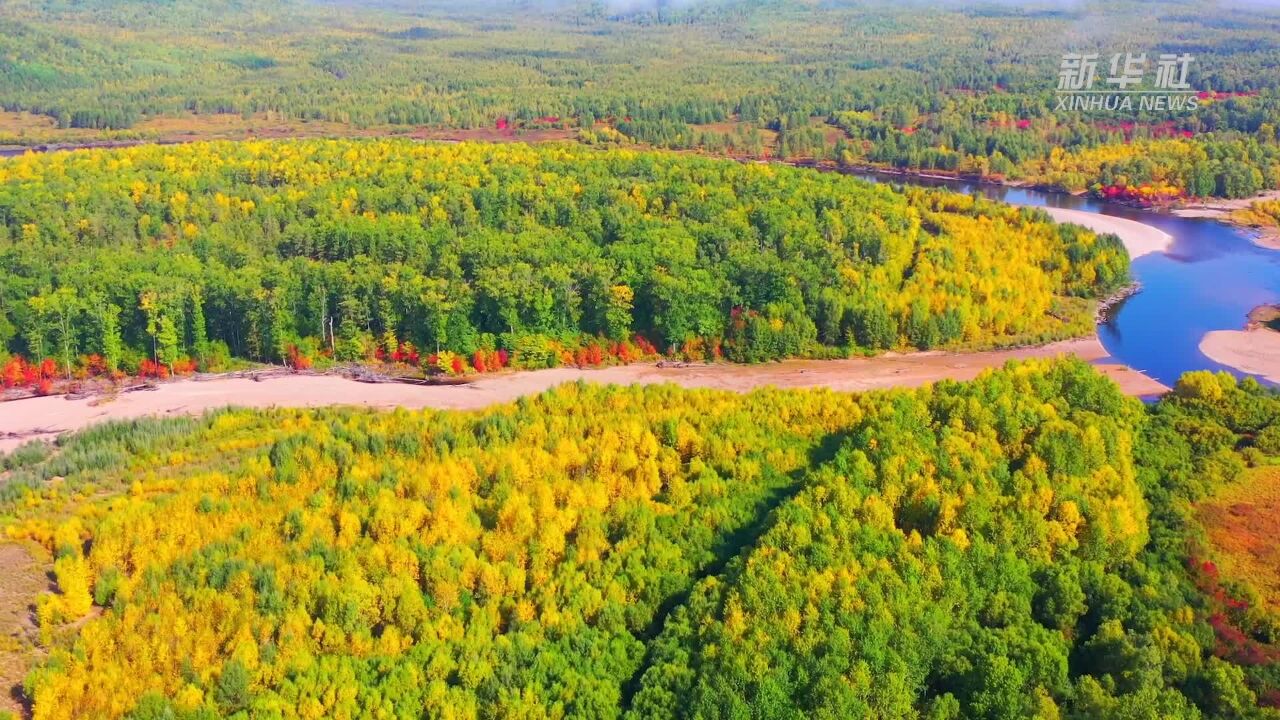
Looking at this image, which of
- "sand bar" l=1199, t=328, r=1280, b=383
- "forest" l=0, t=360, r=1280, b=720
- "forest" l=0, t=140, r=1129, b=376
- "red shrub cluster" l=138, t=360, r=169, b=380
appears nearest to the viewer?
"forest" l=0, t=360, r=1280, b=720

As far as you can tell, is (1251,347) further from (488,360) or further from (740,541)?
(488,360)

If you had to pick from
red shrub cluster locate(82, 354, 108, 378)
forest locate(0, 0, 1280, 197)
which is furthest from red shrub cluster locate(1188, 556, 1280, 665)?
forest locate(0, 0, 1280, 197)

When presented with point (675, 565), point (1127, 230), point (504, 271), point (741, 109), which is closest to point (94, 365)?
point (504, 271)

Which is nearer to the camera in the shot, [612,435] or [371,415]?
[612,435]

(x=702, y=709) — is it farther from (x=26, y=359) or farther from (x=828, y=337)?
(x=26, y=359)

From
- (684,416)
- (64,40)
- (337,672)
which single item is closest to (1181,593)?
(684,416)

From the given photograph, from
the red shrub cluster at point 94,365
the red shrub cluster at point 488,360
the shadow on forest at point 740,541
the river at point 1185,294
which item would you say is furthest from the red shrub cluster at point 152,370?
the river at point 1185,294

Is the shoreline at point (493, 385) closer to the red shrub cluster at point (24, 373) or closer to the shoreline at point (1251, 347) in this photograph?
the red shrub cluster at point (24, 373)

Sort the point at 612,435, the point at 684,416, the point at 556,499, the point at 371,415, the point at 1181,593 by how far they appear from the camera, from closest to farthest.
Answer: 1. the point at 1181,593
2. the point at 556,499
3. the point at 612,435
4. the point at 684,416
5. the point at 371,415

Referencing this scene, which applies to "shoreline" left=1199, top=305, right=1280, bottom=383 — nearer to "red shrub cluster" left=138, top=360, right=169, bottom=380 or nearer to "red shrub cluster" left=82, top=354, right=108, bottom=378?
"red shrub cluster" left=138, top=360, right=169, bottom=380
